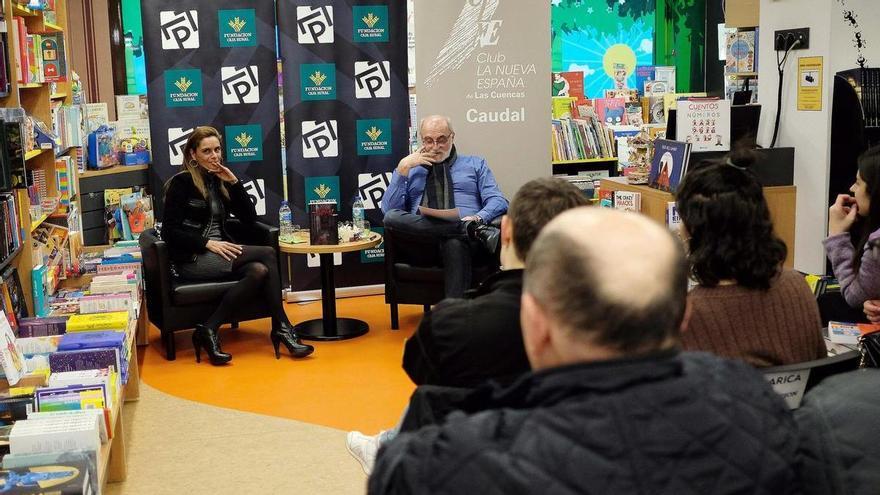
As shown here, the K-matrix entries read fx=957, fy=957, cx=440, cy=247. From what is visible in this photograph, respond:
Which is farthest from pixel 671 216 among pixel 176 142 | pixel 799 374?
pixel 176 142

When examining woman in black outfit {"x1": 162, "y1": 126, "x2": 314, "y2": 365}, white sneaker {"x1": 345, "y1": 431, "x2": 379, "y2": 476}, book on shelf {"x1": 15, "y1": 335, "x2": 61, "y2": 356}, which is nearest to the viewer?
white sneaker {"x1": 345, "y1": 431, "x2": 379, "y2": 476}

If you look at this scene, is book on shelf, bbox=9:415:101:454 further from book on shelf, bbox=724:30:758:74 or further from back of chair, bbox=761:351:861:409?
book on shelf, bbox=724:30:758:74

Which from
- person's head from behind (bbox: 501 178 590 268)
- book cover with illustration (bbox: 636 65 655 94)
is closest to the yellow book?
person's head from behind (bbox: 501 178 590 268)

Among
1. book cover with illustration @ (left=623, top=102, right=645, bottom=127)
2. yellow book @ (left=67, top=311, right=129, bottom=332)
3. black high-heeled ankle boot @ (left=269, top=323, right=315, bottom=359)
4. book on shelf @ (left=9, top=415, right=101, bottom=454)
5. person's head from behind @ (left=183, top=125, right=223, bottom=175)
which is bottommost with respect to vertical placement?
black high-heeled ankle boot @ (left=269, top=323, right=315, bottom=359)

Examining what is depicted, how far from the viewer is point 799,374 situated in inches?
90.8

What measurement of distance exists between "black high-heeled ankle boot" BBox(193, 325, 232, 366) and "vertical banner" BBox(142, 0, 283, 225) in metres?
1.53

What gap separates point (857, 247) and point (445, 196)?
10.2 ft

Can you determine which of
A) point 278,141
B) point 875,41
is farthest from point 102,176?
point 875,41

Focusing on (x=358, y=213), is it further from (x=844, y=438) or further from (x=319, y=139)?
(x=844, y=438)

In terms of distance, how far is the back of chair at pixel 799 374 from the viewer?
2289 millimetres

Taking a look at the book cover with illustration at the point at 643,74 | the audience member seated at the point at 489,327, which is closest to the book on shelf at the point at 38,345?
the audience member seated at the point at 489,327

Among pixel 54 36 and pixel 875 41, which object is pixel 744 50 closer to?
pixel 875 41

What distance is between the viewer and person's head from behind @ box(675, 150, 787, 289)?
2.41m

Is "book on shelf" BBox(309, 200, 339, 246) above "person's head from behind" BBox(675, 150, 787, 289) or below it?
below
